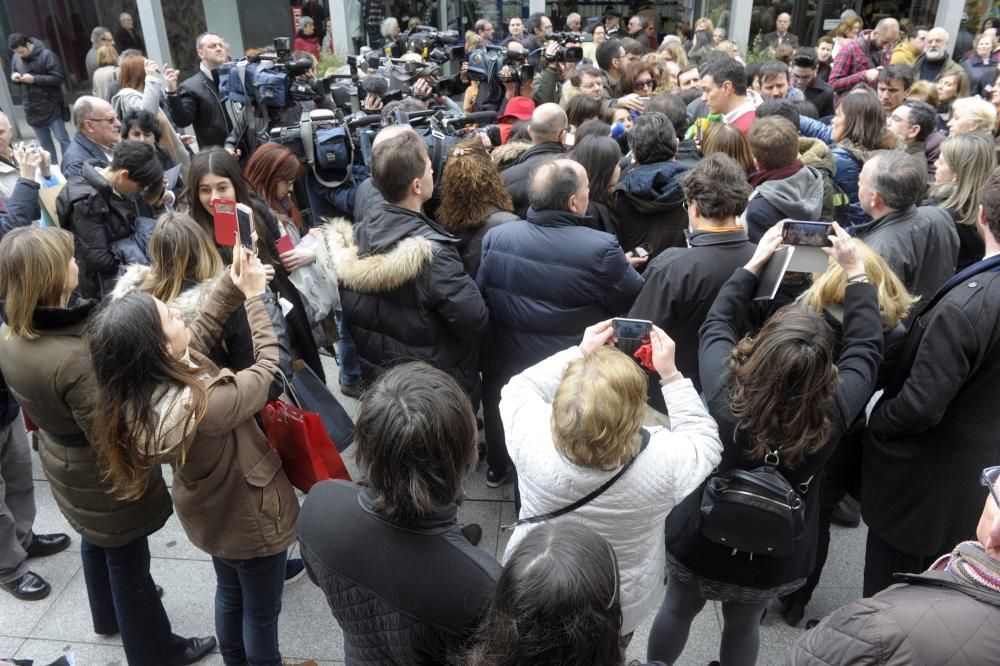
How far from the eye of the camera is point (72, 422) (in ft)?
7.79

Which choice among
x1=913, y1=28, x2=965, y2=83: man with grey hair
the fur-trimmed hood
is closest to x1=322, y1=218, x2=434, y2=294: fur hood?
the fur-trimmed hood

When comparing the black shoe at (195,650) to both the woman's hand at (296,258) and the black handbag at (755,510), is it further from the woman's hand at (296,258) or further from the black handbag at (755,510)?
the black handbag at (755,510)

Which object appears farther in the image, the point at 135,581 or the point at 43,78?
the point at 43,78

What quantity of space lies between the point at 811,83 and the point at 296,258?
613 centimetres

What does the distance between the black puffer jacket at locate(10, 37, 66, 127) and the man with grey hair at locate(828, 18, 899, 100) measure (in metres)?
9.82

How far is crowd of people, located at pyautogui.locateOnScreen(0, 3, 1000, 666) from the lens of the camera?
154 centimetres

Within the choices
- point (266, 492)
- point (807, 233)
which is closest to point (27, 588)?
point (266, 492)

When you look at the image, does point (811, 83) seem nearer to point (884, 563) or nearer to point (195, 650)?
point (884, 563)

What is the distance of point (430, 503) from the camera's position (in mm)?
1547

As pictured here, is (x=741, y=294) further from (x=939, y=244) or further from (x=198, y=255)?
(x=198, y=255)

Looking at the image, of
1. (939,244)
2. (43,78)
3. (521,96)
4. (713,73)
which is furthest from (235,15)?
(939,244)

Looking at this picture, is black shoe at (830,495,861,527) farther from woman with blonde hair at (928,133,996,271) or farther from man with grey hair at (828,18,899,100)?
man with grey hair at (828,18,899,100)

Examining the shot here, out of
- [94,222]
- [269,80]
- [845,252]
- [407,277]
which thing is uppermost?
[269,80]

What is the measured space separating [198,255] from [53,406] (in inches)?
28.5
